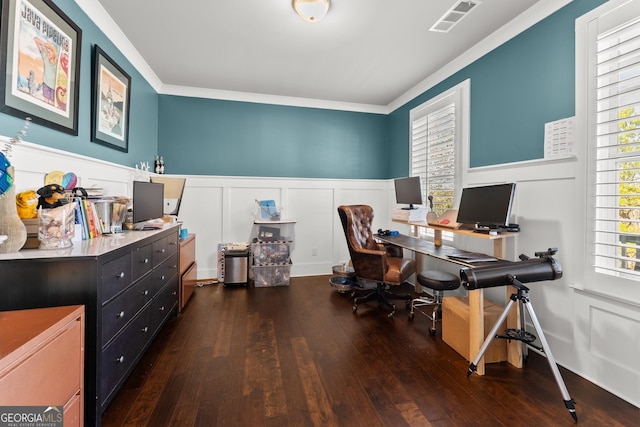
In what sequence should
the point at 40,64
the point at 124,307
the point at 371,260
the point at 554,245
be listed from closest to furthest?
the point at 124,307, the point at 40,64, the point at 554,245, the point at 371,260

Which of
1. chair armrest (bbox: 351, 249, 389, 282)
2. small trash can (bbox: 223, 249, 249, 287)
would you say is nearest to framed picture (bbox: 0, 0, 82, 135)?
small trash can (bbox: 223, 249, 249, 287)

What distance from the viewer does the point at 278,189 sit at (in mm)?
4410

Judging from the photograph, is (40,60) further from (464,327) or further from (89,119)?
(464,327)

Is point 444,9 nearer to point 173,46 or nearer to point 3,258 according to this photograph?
point 173,46

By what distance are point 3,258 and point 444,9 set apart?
3276mm

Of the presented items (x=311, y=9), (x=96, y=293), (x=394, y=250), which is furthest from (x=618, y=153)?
(x=96, y=293)

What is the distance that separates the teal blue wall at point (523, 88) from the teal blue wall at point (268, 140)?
182 cm

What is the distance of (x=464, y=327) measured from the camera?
7.22 ft

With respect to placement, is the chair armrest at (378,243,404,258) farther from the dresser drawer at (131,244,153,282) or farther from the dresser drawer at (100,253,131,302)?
the dresser drawer at (100,253,131,302)

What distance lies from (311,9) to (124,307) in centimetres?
249

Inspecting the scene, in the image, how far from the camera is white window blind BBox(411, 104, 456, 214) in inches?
132

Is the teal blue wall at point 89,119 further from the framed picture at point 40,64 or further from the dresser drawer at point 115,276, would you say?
the dresser drawer at point 115,276

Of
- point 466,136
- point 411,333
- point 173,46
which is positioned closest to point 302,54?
point 173,46

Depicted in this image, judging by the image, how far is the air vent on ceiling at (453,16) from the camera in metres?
2.27
